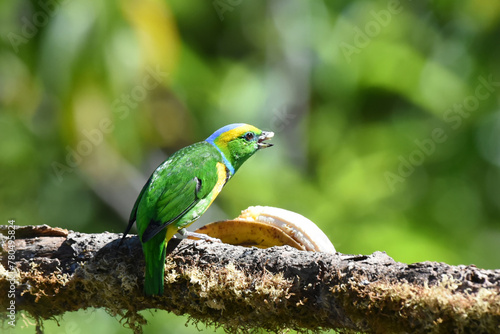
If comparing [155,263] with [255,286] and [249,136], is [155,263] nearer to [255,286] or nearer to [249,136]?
[255,286]

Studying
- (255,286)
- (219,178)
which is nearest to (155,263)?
(255,286)

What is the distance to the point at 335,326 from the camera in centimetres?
294

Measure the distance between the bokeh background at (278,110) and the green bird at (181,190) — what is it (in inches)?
234

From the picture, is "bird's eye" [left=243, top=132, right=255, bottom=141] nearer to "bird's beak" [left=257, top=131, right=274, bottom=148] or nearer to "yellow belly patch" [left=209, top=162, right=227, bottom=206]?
"bird's beak" [left=257, top=131, right=274, bottom=148]

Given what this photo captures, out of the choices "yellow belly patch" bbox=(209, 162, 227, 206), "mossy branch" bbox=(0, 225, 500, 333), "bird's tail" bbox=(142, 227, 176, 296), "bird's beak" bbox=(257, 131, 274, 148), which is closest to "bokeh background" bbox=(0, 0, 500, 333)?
"bird's beak" bbox=(257, 131, 274, 148)

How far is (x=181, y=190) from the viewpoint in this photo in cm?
405

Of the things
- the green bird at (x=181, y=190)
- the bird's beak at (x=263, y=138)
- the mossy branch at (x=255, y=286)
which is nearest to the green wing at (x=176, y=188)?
the green bird at (x=181, y=190)

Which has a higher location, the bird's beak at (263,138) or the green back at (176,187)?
the bird's beak at (263,138)

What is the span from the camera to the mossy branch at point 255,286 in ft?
8.51

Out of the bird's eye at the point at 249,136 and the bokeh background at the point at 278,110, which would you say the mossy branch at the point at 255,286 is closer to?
the bird's eye at the point at 249,136

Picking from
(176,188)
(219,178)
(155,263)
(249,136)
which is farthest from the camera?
(249,136)

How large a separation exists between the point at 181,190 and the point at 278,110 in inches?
364

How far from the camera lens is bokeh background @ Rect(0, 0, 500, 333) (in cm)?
1126

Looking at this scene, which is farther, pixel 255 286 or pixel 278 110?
pixel 278 110
